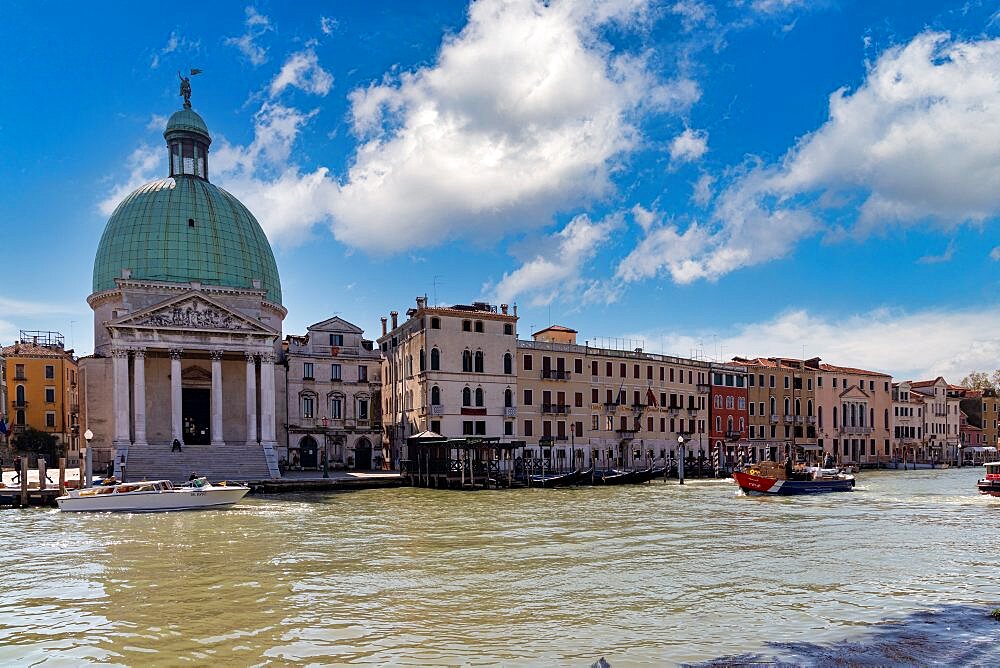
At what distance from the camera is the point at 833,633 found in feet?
40.0

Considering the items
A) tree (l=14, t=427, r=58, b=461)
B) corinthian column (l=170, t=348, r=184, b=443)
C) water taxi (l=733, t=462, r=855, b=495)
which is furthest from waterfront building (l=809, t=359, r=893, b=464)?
tree (l=14, t=427, r=58, b=461)

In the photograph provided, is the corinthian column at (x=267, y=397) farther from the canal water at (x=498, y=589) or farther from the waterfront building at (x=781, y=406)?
the waterfront building at (x=781, y=406)

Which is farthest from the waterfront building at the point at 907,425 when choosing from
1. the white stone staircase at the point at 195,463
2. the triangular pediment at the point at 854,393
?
the white stone staircase at the point at 195,463

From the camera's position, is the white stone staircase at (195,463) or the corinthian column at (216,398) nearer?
the white stone staircase at (195,463)

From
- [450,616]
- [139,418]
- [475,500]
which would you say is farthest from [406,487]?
[450,616]

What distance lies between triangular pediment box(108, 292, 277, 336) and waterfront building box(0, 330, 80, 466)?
17.8 meters

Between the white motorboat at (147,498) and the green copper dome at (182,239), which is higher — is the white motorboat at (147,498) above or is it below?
below

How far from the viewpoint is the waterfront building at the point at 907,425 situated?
80.6m

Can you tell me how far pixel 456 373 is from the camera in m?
50.0

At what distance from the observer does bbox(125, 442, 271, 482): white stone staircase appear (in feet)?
139

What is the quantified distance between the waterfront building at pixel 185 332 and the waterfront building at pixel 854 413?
45.6m

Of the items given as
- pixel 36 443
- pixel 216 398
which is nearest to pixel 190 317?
pixel 216 398

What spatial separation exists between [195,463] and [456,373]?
15.2 meters

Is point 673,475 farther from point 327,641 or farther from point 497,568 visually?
point 327,641
